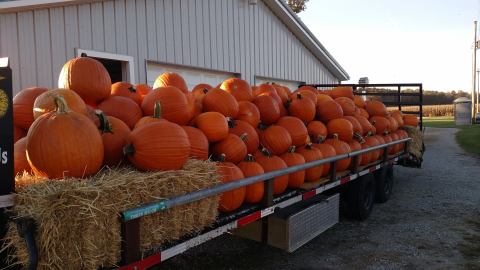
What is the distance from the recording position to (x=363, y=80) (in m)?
16.1

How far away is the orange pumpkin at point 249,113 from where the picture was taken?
4.57 metres

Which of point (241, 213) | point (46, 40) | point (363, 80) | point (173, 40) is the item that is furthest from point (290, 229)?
point (363, 80)

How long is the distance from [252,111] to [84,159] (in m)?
2.36

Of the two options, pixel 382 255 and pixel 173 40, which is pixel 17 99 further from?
pixel 173 40

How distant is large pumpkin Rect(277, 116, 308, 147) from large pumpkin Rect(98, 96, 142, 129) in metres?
1.90

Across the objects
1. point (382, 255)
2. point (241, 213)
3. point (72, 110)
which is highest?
point (72, 110)

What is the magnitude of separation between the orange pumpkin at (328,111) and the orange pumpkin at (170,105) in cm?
274

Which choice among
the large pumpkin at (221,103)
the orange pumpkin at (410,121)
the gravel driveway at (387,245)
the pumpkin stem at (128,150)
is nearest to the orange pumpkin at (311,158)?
the gravel driveway at (387,245)

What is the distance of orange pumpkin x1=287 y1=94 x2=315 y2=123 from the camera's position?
5.55 meters

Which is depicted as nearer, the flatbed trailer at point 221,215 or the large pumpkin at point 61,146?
the flatbed trailer at point 221,215

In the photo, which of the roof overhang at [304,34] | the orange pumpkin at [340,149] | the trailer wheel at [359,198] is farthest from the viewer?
the roof overhang at [304,34]

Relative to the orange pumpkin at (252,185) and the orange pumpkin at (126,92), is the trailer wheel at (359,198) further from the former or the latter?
the orange pumpkin at (126,92)

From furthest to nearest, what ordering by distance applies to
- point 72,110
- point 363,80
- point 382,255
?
point 363,80 < point 382,255 < point 72,110

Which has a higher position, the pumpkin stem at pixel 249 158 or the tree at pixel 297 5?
the tree at pixel 297 5
